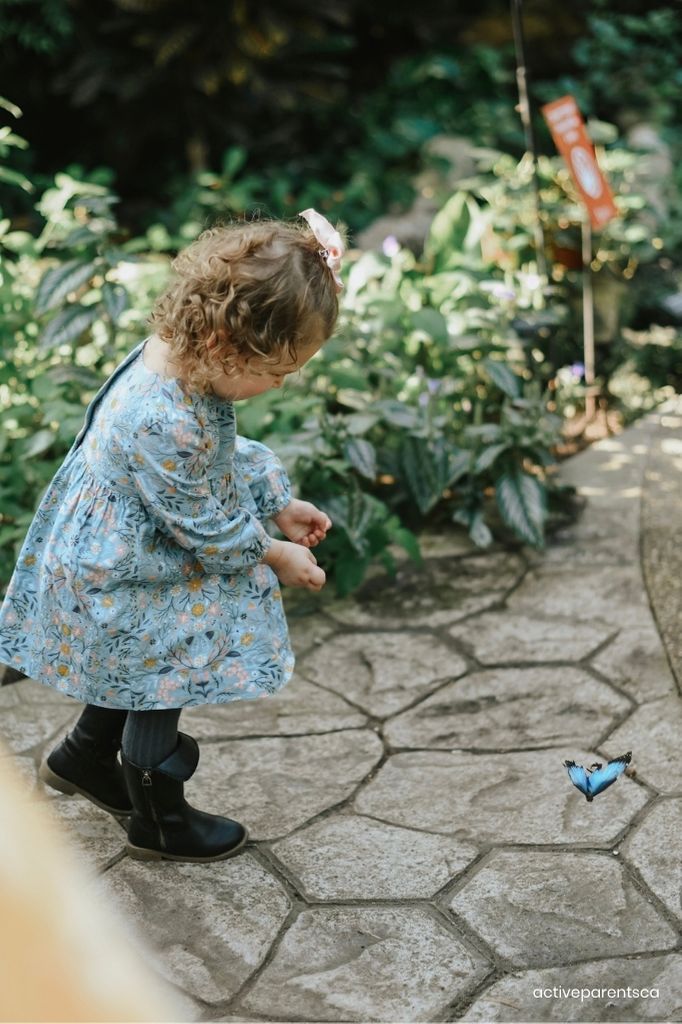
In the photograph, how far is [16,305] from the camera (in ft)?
12.4

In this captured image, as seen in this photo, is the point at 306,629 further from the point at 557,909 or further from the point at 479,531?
the point at 557,909

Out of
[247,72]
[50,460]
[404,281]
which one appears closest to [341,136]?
[247,72]

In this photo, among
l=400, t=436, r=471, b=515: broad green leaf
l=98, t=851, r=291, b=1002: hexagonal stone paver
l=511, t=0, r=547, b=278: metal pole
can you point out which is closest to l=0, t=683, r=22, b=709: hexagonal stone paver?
l=98, t=851, r=291, b=1002: hexagonal stone paver

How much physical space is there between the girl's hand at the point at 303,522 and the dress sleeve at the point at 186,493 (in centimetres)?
24

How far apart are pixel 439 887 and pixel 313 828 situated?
1.06 ft

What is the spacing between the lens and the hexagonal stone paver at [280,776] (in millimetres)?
2584

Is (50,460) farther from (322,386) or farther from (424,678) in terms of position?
(424,678)

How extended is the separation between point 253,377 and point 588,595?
1.71 meters

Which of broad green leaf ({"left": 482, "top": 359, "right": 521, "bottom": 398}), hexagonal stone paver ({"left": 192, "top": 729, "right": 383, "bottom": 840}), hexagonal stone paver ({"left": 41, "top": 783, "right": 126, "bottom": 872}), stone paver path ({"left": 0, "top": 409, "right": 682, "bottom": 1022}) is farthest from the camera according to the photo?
broad green leaf ({"left": 482, "top": 359, "right": 521, "bottom": 398})

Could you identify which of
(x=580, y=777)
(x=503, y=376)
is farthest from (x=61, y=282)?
(x=580, y=777)

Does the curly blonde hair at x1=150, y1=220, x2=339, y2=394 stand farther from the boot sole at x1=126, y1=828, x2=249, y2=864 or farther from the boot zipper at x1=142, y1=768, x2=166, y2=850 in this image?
the boot sole at x1=126, y1=828, x2=249, y2=864

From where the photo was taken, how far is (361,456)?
3.37 meters

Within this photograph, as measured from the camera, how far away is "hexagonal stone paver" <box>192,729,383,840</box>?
2.58 m

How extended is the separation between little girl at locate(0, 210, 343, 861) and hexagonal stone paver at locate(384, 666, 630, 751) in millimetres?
666
